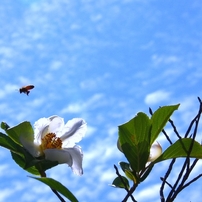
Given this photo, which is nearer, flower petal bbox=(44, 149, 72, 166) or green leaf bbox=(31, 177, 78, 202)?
green leaf bbox=(31, 177, 78, 202)

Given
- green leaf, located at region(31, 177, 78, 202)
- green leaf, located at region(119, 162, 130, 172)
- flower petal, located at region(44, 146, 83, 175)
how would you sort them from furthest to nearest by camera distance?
1. green leaf, located at region(119, 162, 130, 172)
2. flower petal, located at region(44, 146, 83, 175)
3. green leaf, located at region(31, 177, 78, 202)

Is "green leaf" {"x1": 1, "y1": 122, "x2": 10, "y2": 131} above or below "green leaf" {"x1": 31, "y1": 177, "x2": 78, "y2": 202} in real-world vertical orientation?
above

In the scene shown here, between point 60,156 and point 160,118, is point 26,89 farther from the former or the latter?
point 160,118

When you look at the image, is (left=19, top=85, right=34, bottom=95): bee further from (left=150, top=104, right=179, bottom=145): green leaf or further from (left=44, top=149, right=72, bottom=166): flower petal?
(left=150, top=104, right=179, bottom=145): green leaf

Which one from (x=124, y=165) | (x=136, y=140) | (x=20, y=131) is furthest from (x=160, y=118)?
(x=20, y=131)

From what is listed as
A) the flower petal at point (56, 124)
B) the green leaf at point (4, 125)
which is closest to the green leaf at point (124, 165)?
the flower petal at point (56, 124)

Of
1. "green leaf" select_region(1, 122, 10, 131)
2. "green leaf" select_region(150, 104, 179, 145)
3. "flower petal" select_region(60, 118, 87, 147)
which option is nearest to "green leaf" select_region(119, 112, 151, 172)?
"green leaf" select_region(150, 104, 179, 145)

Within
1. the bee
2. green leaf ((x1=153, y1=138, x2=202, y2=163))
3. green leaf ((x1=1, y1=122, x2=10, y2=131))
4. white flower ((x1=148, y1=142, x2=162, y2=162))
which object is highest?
the bee
